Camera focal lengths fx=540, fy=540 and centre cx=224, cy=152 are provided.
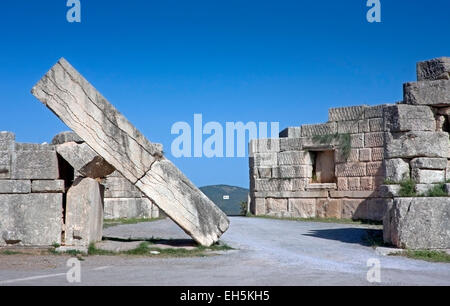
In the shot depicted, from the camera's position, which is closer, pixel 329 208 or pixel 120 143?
pixel 120 143

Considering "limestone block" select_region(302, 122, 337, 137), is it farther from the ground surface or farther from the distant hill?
the distant hill

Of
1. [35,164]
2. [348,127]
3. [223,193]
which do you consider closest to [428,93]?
[348,127]

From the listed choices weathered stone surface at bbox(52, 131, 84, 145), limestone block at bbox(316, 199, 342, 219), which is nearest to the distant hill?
limestone block at bbox(316, 199, 342, 219)

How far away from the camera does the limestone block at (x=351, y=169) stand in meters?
18.5

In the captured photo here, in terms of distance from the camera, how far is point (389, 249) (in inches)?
399

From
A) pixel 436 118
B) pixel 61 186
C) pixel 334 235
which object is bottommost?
pixel 334 235

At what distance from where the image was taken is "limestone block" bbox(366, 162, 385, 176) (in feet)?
58.9

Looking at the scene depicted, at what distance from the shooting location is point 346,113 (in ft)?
62.8

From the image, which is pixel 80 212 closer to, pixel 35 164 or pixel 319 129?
pixel 35 164

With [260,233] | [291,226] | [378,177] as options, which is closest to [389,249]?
[260,233]

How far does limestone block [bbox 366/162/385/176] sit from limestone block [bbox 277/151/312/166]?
94.6 inches

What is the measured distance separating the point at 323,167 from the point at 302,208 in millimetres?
1726

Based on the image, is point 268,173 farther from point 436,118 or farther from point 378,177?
point 436,118
